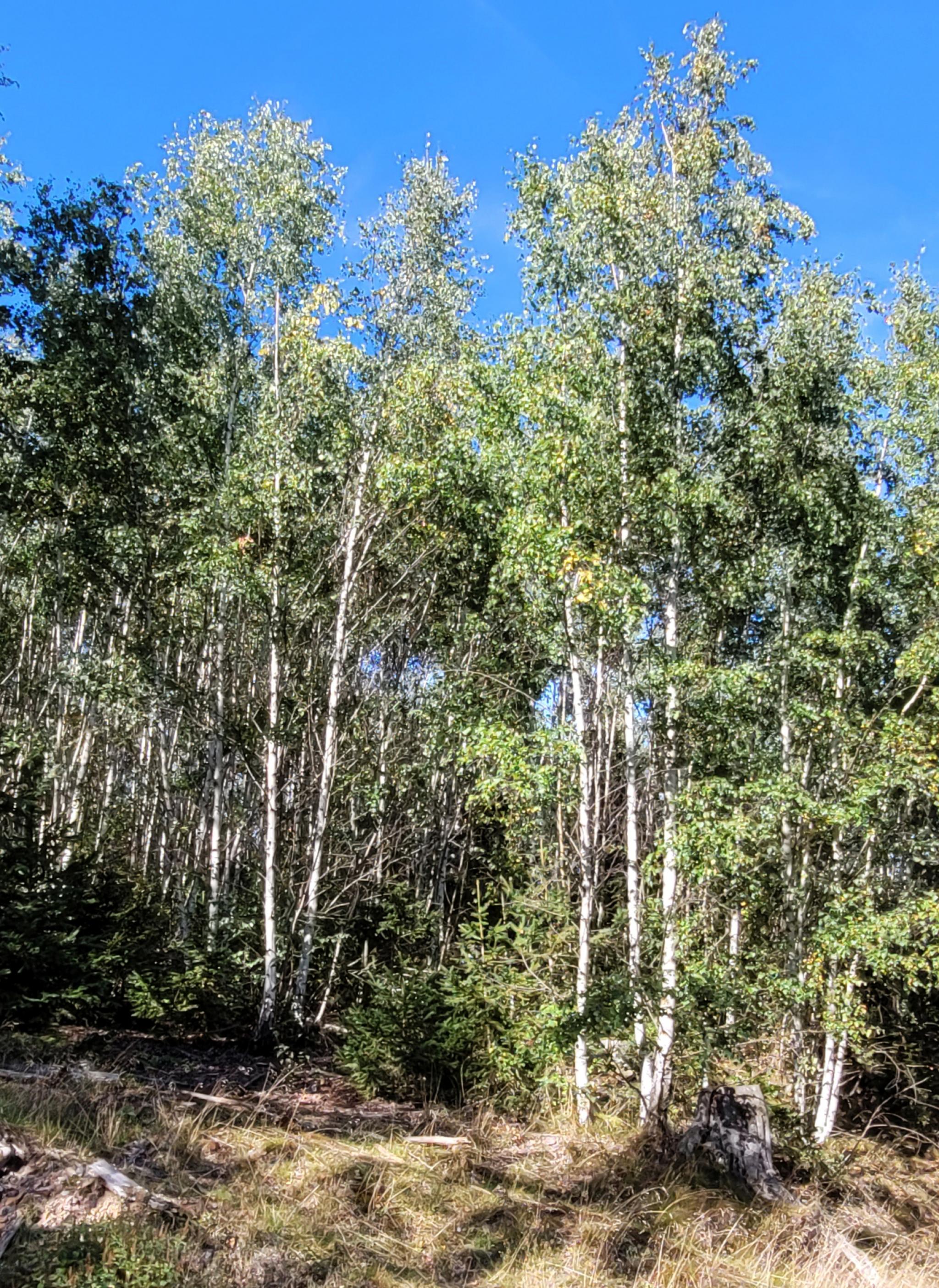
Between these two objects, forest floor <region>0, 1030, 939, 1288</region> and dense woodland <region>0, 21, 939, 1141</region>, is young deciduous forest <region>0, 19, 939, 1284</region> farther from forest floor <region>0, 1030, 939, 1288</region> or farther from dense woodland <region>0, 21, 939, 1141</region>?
forest floor <region>0, 1030, 939, 1288</region>

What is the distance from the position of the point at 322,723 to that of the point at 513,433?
503 cm

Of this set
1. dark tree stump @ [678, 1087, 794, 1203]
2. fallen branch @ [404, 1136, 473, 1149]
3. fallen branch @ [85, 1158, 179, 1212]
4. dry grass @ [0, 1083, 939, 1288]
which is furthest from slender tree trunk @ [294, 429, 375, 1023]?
fallen branch @ [85, 1158, 179, 1212]

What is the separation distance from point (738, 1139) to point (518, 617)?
6129 millimetres

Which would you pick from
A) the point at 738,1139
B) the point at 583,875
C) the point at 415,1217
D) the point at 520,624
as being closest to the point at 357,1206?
the point at 415,1217

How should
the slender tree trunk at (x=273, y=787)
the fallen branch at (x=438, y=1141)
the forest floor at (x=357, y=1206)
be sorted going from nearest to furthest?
the forest floor at (x=357, y=1206), the fallen branch at (x=438, y=1141), the slender tree trunk at (x=273, y=787)

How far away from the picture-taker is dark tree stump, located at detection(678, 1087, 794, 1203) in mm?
6074

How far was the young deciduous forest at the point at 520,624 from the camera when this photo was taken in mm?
7719

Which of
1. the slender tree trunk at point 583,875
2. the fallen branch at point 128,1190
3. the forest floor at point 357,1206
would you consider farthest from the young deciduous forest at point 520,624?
the fallen branch at point 128,1190

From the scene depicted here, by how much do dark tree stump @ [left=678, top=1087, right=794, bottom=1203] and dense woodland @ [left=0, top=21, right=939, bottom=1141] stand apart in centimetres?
69

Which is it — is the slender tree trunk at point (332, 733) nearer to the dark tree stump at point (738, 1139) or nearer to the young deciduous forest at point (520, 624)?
the young deciduous forest at point (520, 624)

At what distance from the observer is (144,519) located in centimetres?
1130

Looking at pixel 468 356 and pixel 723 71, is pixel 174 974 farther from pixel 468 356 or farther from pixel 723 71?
pixel 723 71

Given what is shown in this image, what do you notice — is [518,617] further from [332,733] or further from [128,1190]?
[128,1190]

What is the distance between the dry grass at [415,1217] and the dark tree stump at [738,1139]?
0.30 meters
